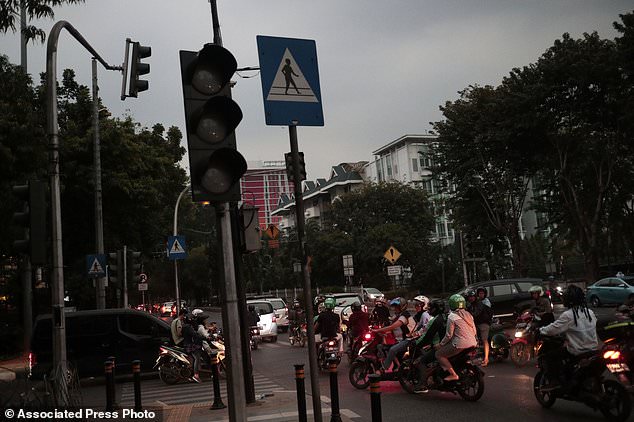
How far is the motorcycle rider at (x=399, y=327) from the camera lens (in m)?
12.1

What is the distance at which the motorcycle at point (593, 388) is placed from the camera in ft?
26.8

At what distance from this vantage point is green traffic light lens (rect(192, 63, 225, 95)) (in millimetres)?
5574

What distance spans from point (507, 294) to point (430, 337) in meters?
13.5

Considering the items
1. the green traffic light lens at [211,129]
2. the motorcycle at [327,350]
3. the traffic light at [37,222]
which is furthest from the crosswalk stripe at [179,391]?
the green traffic light lens at [211,129]

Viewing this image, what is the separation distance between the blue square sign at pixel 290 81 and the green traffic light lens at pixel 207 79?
0.61 metres

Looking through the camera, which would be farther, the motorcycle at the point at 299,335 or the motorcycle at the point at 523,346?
the motorcycle at the point at 299,335

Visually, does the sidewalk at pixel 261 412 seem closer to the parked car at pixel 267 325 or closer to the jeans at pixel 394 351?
the jeans at pixel 394 351

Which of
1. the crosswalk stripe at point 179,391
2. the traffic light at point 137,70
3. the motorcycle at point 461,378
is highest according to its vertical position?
the traffic light at point 137,70

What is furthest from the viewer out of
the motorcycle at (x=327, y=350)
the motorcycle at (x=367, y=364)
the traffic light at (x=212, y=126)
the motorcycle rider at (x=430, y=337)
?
the motorcycle at (x=327, y=350)

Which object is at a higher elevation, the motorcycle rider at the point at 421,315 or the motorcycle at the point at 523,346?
the motorcycle rider at the point at 421,315

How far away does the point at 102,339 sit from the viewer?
16.8 meters

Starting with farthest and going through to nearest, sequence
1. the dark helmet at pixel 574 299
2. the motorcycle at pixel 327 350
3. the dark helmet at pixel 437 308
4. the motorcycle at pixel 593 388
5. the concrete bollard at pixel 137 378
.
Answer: the motorcycle at pixel 327 350 < the dark helmet at pixel 437 308 < the concrete bollard at pixel 137 378 < the dark helmet at pixel 574 299 < the motorcycle at pixel 593 388

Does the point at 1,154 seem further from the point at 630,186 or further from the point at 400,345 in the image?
the point at 630,186

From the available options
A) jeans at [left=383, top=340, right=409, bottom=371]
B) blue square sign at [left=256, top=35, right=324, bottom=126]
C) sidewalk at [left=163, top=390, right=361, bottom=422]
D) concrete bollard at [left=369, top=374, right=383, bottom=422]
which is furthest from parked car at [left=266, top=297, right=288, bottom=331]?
blue square sign at [left=256, top=35, right=324, bottom=126]
